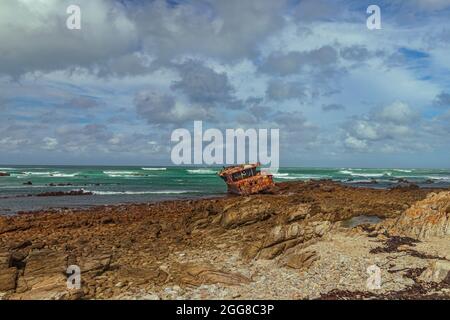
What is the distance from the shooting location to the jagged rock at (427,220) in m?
15.0

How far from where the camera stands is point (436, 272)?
396 inches

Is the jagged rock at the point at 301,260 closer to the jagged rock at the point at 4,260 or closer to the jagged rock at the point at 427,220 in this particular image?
the jagged rock at the point at 427,220

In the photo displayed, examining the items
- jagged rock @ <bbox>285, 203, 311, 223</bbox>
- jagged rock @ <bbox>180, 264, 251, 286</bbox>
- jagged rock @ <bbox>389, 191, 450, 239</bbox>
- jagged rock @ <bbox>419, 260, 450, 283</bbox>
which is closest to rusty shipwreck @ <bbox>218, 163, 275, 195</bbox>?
jagged rock @ <bbox>285, 203, 311, 223</bbox>

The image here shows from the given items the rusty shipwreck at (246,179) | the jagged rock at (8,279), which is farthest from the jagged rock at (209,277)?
the rusty shipwreck at (246,179)

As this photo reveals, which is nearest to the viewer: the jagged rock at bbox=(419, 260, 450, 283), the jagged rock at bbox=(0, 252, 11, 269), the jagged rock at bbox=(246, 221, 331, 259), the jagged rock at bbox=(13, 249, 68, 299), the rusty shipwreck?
the jagged rock at bbox=(419, 260, 450, 283)

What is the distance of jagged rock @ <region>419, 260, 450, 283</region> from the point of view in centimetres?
991

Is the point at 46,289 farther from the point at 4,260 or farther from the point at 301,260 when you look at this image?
the point at 301,260

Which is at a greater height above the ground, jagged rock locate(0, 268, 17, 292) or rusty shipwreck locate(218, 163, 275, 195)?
rusty shipwreck locate(218, 163, 275, 195)

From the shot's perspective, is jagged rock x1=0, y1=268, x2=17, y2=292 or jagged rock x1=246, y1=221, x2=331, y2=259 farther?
jagged rock x1=246, y1=221, x2=331, y2=259

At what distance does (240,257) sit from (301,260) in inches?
110

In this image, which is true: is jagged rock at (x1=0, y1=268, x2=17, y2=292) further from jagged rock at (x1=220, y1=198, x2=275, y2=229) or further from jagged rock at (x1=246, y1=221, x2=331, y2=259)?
jagged rock at (x1=220, y1=198, x2=275, y2=229)

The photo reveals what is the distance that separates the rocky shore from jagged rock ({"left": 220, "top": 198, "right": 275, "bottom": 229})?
0.06 meters

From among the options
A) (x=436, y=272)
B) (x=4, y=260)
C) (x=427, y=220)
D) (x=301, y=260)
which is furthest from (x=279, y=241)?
(x=4, y=260)

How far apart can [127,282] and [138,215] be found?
50.9 feet
